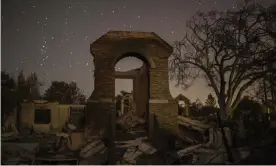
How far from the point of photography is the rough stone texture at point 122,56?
34.7 feet

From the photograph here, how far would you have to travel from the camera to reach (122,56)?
11.1 metres

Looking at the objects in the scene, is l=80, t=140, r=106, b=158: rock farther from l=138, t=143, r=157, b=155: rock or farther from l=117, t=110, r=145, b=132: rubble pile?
l=117, t=110, r=145, b=132: rubble pile

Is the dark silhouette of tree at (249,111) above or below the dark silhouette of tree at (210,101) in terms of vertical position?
below

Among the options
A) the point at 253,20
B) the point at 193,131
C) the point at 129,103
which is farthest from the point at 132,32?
the point at 129,103

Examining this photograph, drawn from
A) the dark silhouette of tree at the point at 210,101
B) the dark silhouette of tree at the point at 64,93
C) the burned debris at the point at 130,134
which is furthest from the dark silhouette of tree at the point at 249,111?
A: the dark silhouette of tree at the point at 64,93

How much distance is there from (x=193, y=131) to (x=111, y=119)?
3.40m

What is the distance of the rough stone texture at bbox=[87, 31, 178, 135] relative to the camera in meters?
10.6

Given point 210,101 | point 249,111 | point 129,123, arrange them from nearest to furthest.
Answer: point 129,123
point 249,111
point 210,101

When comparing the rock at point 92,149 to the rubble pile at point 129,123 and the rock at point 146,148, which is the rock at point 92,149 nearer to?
the rock at point 146,148

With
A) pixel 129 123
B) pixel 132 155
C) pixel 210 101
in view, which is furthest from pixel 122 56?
pixel 210 101

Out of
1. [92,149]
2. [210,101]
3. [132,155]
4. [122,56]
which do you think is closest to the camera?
[132,155]

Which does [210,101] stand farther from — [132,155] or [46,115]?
[46,115]

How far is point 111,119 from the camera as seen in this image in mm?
10414

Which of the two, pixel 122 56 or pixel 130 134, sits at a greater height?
pixel 122 56
